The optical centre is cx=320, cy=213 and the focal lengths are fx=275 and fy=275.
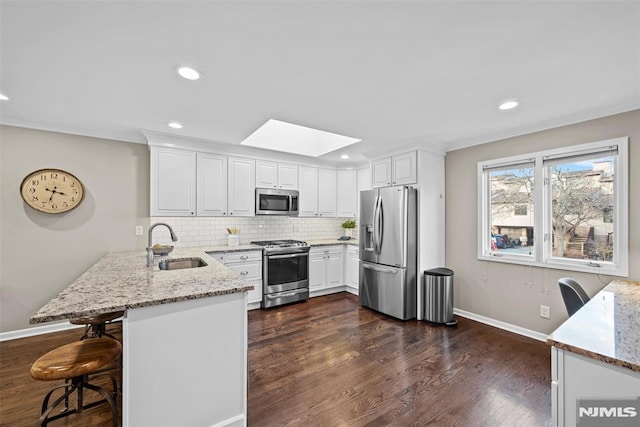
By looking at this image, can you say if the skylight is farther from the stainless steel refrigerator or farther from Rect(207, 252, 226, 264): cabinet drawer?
Rect(207, 252, 226, 264): cabinet drawer

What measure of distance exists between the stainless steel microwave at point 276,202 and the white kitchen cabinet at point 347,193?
0.97 metres

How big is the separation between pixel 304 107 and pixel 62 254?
132 inches

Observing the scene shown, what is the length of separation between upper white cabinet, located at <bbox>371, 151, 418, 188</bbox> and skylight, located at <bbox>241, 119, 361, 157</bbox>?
66cm

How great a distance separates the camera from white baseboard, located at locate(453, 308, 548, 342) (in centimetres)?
306

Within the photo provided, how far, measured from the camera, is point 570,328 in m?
1.34

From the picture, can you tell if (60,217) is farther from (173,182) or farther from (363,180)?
(363,180)

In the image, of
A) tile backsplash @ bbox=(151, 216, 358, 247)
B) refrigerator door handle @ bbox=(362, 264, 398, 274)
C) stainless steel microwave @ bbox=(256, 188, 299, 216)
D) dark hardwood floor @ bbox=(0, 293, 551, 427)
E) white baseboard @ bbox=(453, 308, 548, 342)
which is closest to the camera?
dark hardwood floor @ bbox=(0, 293, 551, 427)

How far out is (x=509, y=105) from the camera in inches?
98.8

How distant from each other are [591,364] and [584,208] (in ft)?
8.03

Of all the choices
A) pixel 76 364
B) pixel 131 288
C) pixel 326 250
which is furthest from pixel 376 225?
pixel 76 364

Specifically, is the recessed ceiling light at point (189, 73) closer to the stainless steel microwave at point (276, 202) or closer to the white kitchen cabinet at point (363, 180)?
the stainless steel microwave at point (276, 202)

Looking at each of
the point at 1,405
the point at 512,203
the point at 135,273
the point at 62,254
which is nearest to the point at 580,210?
the point at 512,203

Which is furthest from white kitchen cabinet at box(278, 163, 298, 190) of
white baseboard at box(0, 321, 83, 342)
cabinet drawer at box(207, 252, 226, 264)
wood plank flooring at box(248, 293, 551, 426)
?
white baseboard at box(0, 321, 83, 342)

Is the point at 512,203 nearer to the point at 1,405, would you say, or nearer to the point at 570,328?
the point at 570,328
